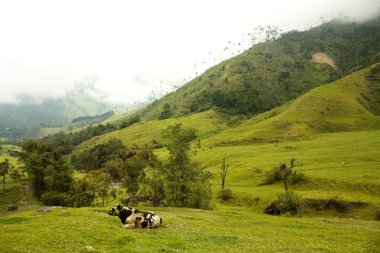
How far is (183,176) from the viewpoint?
64.4 m

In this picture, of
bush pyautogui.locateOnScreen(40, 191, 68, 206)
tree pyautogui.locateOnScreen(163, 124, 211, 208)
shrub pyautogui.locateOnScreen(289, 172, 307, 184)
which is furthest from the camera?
shrub pyautogui.locateOnScreen(289, 172, 307, 184)

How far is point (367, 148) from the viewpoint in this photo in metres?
133

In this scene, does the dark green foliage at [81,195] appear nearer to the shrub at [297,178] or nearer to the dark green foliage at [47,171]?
the dark green foliage at [47,171]

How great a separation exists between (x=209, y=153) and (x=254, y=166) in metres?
46.4

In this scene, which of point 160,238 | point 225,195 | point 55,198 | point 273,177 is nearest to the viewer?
point 160,238

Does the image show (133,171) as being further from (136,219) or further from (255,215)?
(136,219)

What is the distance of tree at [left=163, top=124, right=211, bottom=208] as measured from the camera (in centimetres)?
6338

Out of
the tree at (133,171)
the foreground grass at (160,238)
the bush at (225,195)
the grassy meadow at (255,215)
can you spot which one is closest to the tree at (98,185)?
the grassy meadow at (255,215)

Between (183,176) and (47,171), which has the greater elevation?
(47,171)

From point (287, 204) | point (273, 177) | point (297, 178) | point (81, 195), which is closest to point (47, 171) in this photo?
point (81, 195)

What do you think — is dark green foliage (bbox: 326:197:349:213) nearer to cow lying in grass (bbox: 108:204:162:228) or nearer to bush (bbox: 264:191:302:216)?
bush (bbox: 264:191:302:216)

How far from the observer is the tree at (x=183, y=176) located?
6338 centimetres

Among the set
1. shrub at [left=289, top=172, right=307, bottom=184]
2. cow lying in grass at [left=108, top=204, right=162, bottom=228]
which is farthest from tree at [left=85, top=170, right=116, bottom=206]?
shrub at [left=289, top=172, right=307, bottom=184]

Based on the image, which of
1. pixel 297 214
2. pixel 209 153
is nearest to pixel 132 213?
pixel 297 214
